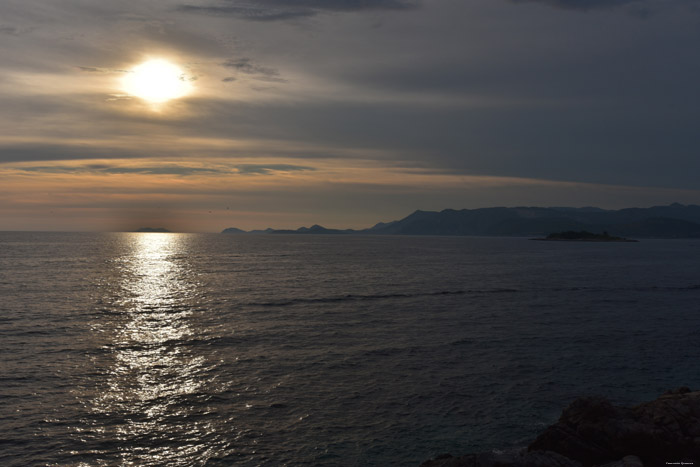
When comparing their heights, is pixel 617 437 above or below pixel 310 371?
above

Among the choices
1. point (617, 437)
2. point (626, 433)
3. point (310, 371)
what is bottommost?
point (310, 371)

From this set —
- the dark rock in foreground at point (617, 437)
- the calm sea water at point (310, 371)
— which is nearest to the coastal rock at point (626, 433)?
the dark rock in foreground at point (617, 437)

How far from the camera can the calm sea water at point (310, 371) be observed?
21.4 meters

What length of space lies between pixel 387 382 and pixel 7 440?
19.7 meters

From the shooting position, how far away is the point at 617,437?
19.1 meters

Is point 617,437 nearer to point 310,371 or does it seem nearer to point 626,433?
point 626,433

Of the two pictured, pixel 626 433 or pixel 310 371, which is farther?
pixel 310 371

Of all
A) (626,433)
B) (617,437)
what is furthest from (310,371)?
(626,433)

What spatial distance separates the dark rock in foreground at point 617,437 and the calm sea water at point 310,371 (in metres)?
3.11

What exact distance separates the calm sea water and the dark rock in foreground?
3108 mm

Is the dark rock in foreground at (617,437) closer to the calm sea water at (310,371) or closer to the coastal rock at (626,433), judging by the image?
the coastal rock at (626,433)

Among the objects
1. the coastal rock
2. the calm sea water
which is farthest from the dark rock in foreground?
the calm sea water

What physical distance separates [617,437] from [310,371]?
723 inches

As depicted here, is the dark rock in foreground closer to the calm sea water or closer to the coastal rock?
the coastal rock
